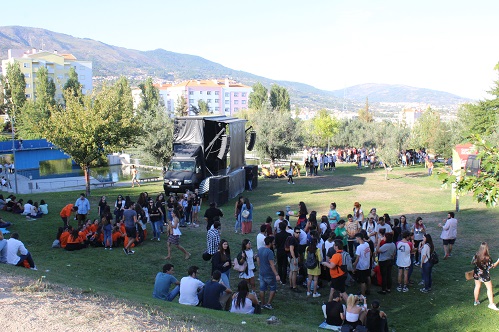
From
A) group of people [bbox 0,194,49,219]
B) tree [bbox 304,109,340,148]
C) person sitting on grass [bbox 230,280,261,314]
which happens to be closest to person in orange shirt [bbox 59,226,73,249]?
group of people [bbox 0,194,49,219]

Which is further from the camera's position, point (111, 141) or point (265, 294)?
point (111, 141)

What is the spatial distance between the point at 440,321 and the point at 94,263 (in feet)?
27.3

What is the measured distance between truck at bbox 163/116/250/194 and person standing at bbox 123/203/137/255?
9.76 meters

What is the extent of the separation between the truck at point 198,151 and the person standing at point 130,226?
32.0 ft

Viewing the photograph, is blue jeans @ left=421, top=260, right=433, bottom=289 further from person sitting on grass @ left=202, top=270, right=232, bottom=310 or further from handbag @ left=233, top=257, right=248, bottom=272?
person sitting on grass @ left=202, top=270, right=232, bottom=310

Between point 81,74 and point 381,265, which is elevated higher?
point 81,74

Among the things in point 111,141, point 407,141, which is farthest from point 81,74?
point 111,141

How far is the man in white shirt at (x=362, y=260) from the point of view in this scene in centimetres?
992

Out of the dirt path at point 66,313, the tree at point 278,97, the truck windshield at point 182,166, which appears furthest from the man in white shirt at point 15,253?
the tree at point 278,97

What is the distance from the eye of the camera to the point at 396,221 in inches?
507

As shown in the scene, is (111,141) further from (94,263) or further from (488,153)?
(488,153)

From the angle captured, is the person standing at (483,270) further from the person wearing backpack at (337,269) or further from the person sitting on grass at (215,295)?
the person sitting on grass at (215,295)

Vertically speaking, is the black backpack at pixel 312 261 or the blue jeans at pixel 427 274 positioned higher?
the black backpack at pixel 312 261

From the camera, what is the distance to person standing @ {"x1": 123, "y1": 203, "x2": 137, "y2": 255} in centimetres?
1346
